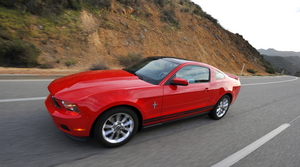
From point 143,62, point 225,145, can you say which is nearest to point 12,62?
point 143,62

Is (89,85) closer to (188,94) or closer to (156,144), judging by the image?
(156,144)

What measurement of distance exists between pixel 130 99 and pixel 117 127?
0.49m

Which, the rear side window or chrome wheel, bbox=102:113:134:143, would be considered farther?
the rear side window

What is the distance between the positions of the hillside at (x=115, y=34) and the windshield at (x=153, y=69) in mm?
6799

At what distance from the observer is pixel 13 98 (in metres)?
4.36

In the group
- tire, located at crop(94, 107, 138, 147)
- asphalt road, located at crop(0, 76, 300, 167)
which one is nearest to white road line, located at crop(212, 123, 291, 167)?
asphalt road, located at crop(0, 76, 300, 167)

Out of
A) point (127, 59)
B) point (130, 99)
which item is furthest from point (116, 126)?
point (127, 59)

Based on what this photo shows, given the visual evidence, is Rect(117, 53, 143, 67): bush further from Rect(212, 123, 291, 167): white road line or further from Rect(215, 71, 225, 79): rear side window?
Rect(212, 123, 291, 167): white road line

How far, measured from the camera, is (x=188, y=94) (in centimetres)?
355

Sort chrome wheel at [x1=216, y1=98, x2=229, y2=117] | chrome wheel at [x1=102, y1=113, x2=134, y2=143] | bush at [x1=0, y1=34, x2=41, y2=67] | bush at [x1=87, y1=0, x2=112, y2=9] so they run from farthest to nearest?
1. bush at [x1=87, y1=0, x2=112, y2=9]
2. bush at [x1=0, y1=34, x2=41, y2=67]
3. chrome wheel at [x1=216, y1=98, x2=229, y2=117]
4. chrome wheel at [x1=102, y1=113, x2=134, y2=143]

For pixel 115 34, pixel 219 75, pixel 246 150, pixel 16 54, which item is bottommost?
pixel 246 150

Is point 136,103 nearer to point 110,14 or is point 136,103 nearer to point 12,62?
point 12,62

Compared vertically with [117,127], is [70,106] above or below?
above

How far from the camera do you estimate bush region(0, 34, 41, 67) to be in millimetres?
7609
